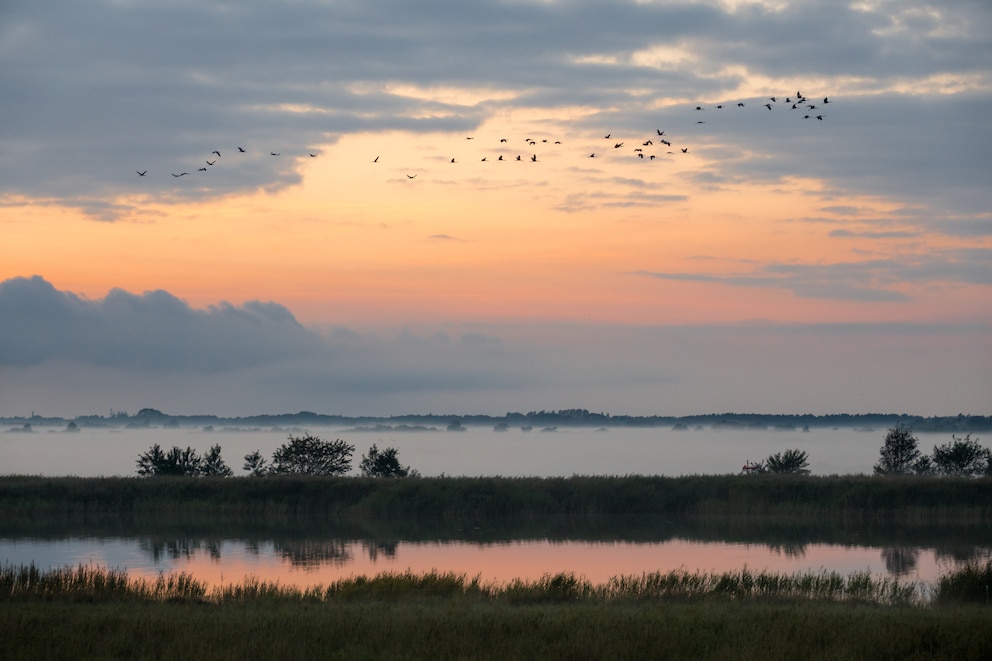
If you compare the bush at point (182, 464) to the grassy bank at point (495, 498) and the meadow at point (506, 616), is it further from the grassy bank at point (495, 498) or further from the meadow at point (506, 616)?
the meadow at point (506, 616)

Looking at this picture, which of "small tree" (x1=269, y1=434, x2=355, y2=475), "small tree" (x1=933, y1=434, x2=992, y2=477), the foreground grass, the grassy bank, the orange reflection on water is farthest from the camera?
"small tree" (x1=269, y1=434, x2=355, y2=475)

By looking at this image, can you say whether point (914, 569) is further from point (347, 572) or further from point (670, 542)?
point (347, 572)

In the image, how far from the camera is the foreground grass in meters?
16.7

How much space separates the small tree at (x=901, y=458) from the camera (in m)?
49.2

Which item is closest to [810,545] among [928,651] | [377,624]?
[928,651]

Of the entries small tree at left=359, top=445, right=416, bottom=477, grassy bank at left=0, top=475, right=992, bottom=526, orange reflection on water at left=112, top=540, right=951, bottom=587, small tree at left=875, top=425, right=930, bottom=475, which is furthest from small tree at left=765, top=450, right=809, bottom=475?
small tree at left=359, top=445, right=416, bottom=477

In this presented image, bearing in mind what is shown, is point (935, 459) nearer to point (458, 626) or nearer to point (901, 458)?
point (901, 458)

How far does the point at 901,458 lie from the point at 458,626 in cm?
3811

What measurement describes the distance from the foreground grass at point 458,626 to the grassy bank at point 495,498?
2114cm

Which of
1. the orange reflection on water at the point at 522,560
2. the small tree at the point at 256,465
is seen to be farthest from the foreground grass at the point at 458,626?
the small tree at the point at 256,465

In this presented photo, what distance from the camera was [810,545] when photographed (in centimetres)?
3594

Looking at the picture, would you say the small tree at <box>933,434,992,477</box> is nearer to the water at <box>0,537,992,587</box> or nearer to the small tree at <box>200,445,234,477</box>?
the water at <box>0,537,992,587</box>

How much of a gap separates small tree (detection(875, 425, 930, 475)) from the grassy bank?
633 cm

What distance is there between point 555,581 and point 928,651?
8.46 m
